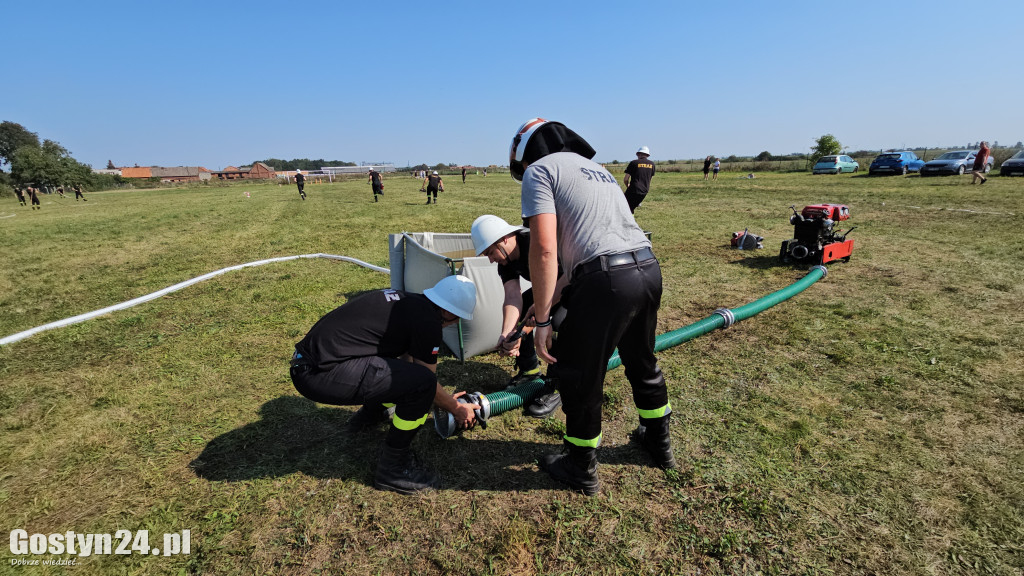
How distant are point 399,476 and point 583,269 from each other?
5.95 feet

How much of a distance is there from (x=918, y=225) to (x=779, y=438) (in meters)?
10.7

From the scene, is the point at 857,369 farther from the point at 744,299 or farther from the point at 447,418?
the point at 447,418

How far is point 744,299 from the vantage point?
18.7ft

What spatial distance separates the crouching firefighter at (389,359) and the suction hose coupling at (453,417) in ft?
1.38

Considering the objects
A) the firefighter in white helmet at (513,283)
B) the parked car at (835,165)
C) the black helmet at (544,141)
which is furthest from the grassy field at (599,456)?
the parked car at (835,165)

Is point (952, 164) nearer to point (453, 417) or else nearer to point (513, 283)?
point (513, 283)

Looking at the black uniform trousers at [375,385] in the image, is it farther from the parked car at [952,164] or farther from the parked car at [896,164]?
the parked car at [896,164]

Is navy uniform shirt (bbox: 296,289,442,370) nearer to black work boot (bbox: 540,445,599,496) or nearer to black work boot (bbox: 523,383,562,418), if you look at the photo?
black work boot (bbox: 540,445,599,496)

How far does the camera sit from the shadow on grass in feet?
9.21

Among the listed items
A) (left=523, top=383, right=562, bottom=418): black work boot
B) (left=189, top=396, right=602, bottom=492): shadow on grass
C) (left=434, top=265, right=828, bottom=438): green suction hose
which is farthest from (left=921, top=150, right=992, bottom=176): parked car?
(left=189, top=396, right=602, bottom=492): shadow on grass

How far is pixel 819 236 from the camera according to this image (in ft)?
21.9

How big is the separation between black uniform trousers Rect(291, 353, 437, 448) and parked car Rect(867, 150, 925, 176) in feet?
107

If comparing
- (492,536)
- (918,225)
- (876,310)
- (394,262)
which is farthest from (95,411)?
(918,225)

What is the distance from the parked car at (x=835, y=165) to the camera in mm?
27984
